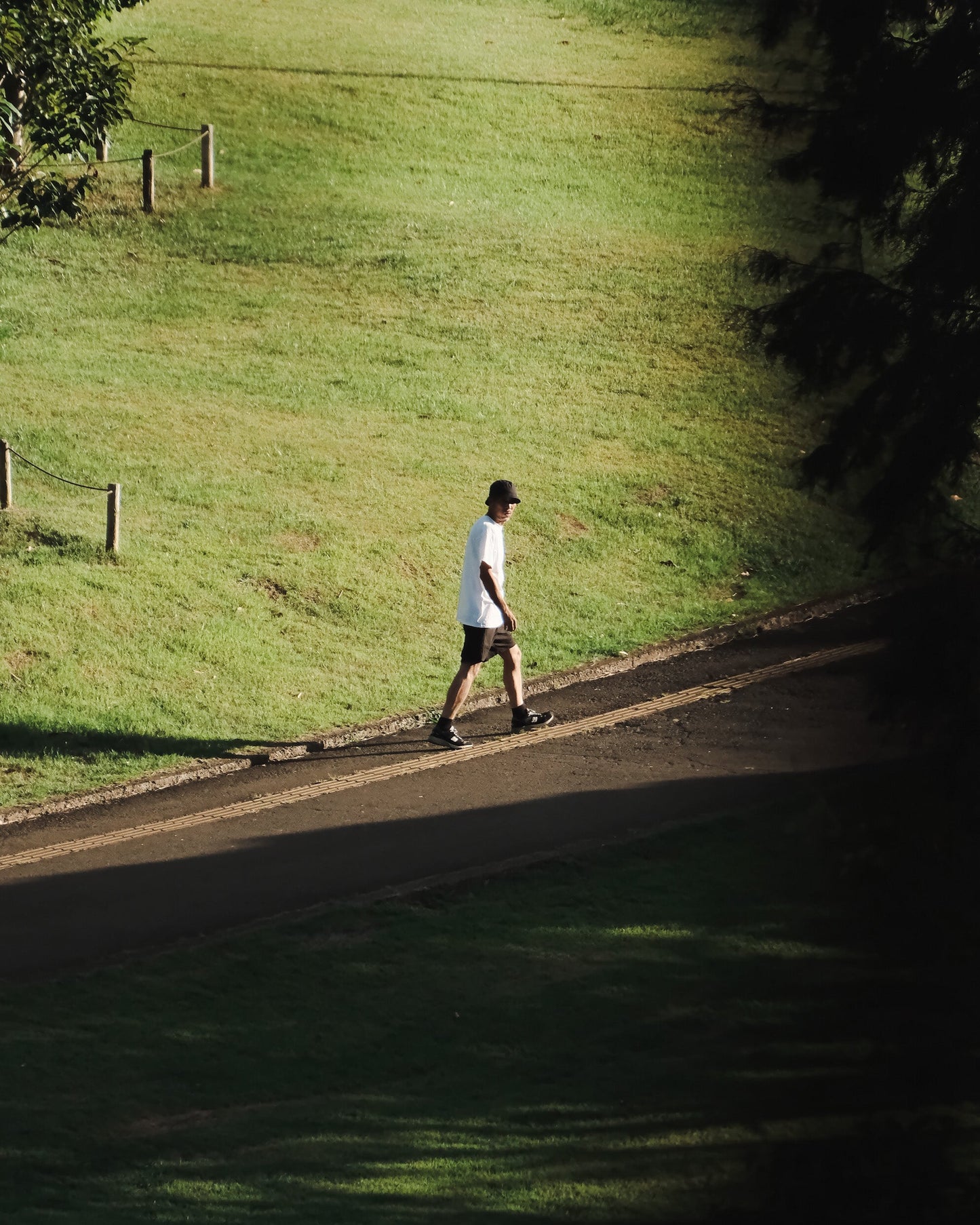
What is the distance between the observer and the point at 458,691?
34.0 ft

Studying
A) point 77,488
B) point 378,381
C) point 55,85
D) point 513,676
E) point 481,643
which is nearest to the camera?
point 481,643

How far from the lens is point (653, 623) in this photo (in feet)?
43.2

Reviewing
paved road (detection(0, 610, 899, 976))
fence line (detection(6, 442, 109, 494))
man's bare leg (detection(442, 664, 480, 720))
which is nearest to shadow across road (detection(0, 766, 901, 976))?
paved road (detection(0, 610, 899, 976))

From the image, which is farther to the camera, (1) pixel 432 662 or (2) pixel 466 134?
(2) pixel 466 134

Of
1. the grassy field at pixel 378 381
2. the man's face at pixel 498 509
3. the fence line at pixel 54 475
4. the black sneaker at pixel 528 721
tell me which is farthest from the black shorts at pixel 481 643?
the fence line at pixel 54 475

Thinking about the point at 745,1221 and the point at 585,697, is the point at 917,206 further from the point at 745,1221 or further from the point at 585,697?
the point at 585,697

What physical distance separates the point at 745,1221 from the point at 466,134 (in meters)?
25.8

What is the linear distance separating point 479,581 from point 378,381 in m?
8.62

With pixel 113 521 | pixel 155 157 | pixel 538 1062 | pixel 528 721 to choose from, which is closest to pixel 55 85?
pixel 113 521

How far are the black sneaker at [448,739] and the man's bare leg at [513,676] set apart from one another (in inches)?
19.3

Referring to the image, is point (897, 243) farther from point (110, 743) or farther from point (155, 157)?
point (155, 157)

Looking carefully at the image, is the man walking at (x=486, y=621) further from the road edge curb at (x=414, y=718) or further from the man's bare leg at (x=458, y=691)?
the road edge curb at (x=414, y=718)

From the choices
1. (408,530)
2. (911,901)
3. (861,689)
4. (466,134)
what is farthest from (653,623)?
(466,134)

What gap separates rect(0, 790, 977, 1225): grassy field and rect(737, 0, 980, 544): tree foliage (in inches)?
55.9
